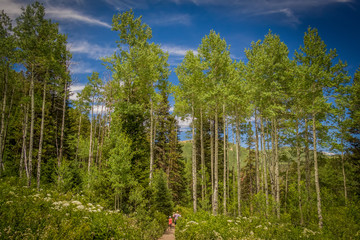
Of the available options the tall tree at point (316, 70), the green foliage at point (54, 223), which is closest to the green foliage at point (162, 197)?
the green foliage at point (54, 223)

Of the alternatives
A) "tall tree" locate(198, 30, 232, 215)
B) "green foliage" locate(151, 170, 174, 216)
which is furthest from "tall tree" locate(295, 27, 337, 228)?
"green foliage" locate(151, 170, 174, 216)

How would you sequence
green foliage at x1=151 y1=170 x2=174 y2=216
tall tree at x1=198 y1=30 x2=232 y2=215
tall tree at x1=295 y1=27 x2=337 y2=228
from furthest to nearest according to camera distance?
1. green foliage at x1=151 y1=170 x2=174 y2=216
2. tall tree at x1=198 y1=30 x2=232 y2=215
3. tall tree at x1=295 y1=27 x2=337 y2=228

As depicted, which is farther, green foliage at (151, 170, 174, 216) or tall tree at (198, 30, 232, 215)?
green foliage at (151, 170, 174, 216)

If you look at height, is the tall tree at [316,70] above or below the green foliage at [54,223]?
above

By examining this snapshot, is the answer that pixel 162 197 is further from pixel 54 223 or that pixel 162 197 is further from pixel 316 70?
pixel 316 70

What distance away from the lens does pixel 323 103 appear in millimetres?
12594

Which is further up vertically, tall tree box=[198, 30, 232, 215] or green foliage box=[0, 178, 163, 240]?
tall tree box=[198, 30, 232, 215]

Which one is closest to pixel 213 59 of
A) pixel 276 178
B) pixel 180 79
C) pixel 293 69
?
pixel 180 79

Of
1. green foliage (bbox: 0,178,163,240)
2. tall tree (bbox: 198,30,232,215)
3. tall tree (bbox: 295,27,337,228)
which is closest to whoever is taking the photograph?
green foliage (bbox: 0,178,163,240)

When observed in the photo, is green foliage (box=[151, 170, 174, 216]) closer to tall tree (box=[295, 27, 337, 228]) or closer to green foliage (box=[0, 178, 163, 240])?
green foliage (box=[0, 178, 163, 240])

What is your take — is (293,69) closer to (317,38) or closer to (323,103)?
(317,38)

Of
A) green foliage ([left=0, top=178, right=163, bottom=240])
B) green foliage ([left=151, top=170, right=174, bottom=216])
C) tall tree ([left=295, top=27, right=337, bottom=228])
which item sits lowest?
green foliage ([left=151, top=170, right=174, bottom=216])

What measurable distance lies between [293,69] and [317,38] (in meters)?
2.53

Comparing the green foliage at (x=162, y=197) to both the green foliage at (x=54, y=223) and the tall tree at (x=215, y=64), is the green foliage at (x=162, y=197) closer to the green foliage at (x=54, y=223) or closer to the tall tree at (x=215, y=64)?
the tall tree at (x=215, y=64)
